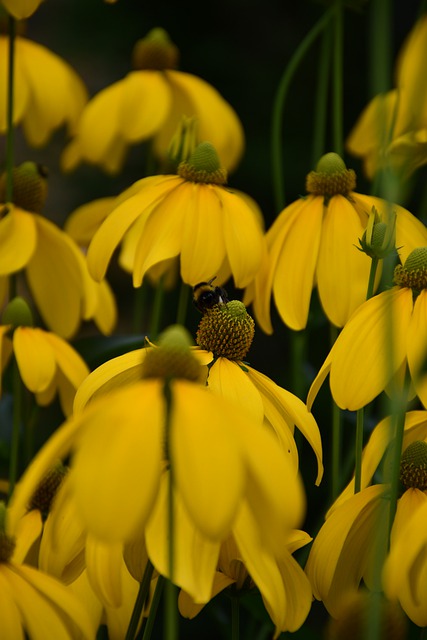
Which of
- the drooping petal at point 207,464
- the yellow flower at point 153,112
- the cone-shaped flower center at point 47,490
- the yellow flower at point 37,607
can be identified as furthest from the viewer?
the yellow flower at point 153,112

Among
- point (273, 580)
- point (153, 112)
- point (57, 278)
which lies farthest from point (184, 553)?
point (153, 112)

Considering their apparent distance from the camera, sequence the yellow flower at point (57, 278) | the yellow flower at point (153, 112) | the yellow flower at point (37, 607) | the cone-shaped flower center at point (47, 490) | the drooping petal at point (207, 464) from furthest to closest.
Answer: the yellow flower at point (153, 112)
the yellow flower at point (57, 278)
the cone-shaped flower center at point (47, 490)
the yellow flower at point (37, 607)
the drooping petal at point (207, 464)

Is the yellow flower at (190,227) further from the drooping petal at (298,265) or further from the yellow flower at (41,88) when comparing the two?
the yellow flower at (41,88)

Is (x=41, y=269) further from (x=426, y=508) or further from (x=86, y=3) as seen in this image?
(x=86, y=3)

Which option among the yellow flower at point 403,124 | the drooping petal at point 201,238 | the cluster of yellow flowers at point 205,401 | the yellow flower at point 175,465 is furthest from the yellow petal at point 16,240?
the yellow flower at point 175,465

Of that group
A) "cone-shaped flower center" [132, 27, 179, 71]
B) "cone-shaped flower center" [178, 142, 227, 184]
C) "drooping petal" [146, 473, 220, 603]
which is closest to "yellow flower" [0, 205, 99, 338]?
"cone-shaped flower center" [178, 142, 227, 184]
